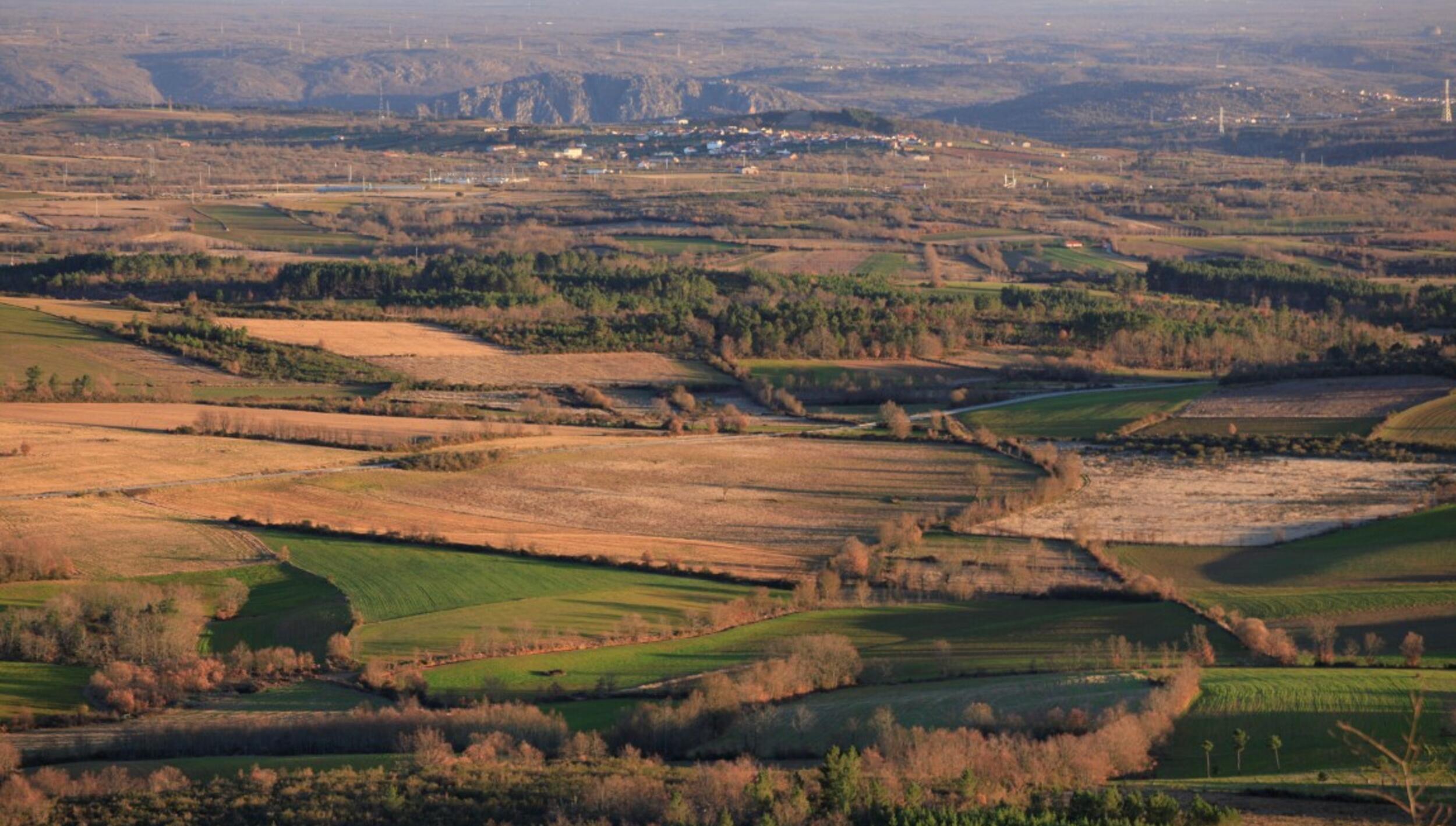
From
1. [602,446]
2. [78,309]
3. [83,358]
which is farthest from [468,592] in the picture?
[78,309]

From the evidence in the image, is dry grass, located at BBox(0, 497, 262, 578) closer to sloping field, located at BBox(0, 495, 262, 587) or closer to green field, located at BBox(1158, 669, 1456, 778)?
sloping field, located at BBox(0, 495, 262, 587)

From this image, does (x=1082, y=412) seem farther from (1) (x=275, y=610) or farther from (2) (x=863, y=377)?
(1) (x=275, y=610)

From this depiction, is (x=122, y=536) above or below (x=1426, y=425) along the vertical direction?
below

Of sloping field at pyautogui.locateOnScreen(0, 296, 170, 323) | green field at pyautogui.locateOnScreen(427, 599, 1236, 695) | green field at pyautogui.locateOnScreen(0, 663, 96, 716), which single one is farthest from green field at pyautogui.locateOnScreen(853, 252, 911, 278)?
green field at pyautogui.locateOnScreen(0, 663, 96, 716)

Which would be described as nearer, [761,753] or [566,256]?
[761,753]

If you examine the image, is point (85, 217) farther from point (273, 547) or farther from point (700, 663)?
point (700, 663)

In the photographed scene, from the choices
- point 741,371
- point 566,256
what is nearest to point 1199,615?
point 741,371
